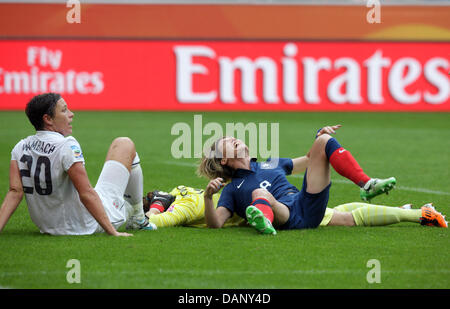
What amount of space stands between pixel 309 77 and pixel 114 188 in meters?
17.0

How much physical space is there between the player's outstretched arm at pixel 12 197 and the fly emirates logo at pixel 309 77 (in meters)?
17.0

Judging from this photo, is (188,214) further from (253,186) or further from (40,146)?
(40,146)

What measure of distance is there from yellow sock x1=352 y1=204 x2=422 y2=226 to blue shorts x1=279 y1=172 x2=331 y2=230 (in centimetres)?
46

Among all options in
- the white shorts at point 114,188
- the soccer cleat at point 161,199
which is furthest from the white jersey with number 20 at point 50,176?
the soccer cleat at point 161,199

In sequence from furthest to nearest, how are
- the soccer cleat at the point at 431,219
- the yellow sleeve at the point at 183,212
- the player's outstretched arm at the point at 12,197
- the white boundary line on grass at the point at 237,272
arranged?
the yellow sleeve at the point at 183,212
the soccer cleat at the point at 431,219
the player's outstretched arm at the point at 12,197
the white boundary line on grass at the point at 237,272

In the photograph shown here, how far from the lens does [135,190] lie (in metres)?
6.70

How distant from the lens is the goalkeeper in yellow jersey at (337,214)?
6961 mm

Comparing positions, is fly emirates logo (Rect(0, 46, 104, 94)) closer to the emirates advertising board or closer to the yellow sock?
the emirates advertising board

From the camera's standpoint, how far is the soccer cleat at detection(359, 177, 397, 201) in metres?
6.08

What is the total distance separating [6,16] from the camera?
74.3 ft

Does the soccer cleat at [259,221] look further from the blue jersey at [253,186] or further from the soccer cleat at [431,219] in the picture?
the soccer cleat at [431,219]
